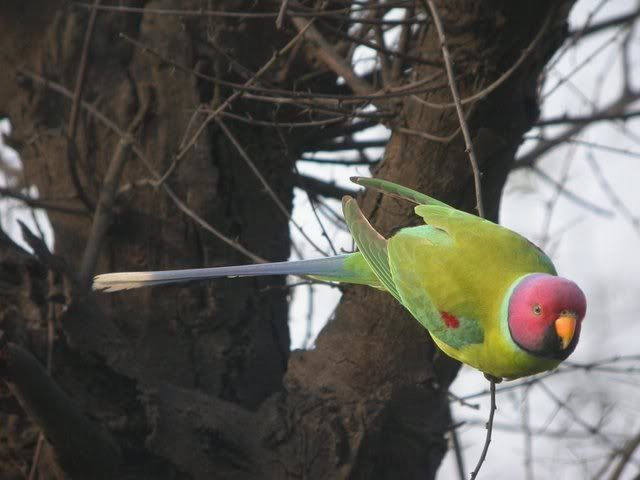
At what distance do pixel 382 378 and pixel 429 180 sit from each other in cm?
72

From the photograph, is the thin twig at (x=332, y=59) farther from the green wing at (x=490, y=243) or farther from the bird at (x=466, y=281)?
the green wing at (x=490, y=243)

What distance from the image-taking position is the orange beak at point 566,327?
2.28 meters

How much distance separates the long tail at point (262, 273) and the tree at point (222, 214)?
12cm

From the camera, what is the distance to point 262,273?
8.91ft

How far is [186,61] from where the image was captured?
349 centimetres

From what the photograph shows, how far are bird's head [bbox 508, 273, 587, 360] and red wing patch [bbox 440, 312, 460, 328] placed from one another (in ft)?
0.72

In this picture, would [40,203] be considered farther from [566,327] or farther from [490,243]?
[566,327]

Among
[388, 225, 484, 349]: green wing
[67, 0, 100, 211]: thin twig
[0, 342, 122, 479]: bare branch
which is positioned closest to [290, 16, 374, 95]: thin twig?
[388, 225, 484, 349]: green wing

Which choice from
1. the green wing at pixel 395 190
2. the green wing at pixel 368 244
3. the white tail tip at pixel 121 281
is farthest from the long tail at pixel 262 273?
the green wing at pixel 395 190

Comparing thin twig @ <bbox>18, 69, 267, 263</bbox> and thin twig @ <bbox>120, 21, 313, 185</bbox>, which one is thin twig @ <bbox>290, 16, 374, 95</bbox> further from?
thin twig @ <bbox>18, 69, 267, 263</bbox>

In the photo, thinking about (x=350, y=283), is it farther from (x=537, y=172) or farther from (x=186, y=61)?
(x=537, y=172)

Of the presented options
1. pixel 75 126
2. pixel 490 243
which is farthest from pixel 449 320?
pixel 75 126

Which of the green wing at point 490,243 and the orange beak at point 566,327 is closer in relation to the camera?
the orange beak at point 566,327

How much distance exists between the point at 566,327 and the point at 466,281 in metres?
0.40
